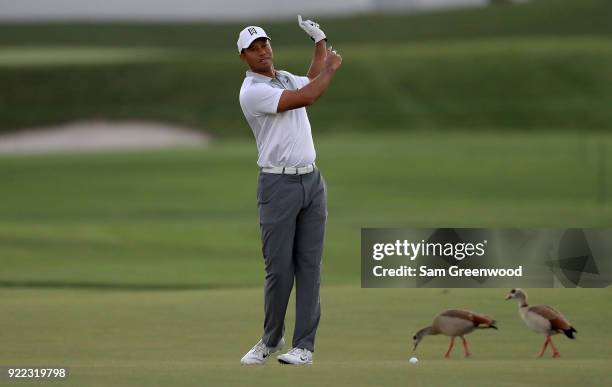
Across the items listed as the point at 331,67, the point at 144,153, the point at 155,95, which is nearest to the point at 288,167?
the point at 331,67

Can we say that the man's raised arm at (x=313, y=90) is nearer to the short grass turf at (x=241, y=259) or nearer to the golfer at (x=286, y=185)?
the golfer at (x=286, y=185)

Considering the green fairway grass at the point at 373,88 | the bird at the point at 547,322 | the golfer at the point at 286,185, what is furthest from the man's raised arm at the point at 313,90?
the green fairway grass at the point at 373,88

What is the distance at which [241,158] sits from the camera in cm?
2952

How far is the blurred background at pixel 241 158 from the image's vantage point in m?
13.4

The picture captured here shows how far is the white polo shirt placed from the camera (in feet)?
23.9

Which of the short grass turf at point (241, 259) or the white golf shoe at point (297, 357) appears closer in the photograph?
the short grass turf at point (241, 259)

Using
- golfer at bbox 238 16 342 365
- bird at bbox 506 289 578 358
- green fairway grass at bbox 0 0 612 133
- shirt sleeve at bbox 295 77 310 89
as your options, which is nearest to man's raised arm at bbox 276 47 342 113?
golfer at bbox 238 16 342 365

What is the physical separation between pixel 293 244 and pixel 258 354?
62 centimetres

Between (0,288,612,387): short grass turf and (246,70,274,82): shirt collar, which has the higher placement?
(246,70,274,82): shirt collar

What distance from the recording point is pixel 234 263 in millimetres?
16250

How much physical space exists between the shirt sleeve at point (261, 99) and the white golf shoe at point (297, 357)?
1265mm

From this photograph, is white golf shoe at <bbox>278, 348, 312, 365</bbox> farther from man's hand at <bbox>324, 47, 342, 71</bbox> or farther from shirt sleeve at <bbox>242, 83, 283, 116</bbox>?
man's hand at <bbox>324, 47, 342, 71</bbox>

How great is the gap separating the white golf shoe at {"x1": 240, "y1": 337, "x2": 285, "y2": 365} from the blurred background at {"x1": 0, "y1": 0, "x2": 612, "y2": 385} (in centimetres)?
20

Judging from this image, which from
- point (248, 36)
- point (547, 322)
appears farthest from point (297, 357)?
point (248, 36)
